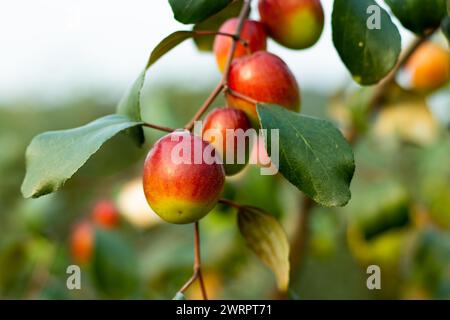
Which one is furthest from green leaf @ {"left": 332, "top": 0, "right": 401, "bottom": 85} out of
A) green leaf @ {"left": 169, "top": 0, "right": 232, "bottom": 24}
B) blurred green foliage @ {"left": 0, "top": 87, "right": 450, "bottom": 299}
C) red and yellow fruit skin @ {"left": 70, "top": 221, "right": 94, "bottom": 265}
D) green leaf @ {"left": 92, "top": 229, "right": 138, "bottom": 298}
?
red and yellow fruit skin @ {"left": 70, "top": 221, "right": 94, "bottom": 265}

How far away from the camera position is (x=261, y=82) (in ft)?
1.97

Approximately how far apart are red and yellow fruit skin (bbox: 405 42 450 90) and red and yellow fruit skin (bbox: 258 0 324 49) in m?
0.55

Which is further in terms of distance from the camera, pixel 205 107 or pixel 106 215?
pixel 106 215

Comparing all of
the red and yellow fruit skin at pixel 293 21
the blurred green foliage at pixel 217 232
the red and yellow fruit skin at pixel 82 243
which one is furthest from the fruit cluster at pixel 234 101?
the red and yellow fruit skin at pixel 82 243

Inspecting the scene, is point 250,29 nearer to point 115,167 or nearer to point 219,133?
point 219,133

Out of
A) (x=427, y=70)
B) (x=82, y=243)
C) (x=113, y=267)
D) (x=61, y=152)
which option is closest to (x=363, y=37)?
(x=61, y=152)

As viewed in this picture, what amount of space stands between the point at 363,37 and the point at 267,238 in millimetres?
217

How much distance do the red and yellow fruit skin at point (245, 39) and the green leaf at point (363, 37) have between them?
81 millimetres

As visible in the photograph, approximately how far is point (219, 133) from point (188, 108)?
3.05m

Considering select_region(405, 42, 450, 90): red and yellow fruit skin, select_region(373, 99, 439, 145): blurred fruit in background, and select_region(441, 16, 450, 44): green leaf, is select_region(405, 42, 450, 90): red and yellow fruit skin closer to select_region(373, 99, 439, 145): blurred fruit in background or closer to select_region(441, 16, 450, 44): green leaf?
select_region(373, 99, 439, 145): blurred fruit in background

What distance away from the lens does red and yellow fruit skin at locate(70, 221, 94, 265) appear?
137 cm

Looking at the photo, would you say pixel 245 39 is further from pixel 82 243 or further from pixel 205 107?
pixel 82 243

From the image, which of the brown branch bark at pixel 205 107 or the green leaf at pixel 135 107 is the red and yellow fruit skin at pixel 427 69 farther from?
the green leaf at pixel 135 107

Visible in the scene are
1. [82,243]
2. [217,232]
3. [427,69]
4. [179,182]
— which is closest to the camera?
[179,182]
